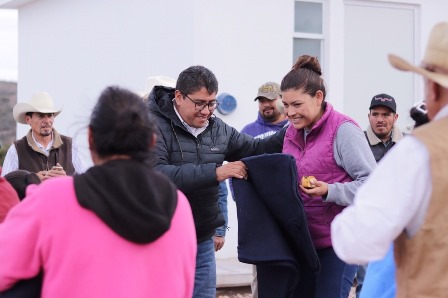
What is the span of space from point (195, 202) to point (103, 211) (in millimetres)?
2327

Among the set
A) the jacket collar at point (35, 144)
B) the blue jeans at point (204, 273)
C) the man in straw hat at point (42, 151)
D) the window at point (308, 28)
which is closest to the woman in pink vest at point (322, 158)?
the blue jeans at point (204, 273)

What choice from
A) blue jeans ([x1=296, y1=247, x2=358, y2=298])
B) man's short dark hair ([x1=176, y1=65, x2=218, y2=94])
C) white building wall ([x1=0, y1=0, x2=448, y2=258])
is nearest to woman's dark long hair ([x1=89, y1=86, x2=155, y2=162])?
man's short dark hair ([x1=176, y1=65, x2=218, y2=94])

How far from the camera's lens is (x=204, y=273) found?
17.5 ft

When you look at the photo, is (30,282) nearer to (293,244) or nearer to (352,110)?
(293,244)

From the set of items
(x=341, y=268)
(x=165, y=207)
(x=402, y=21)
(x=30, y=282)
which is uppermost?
(x=402, y=21)

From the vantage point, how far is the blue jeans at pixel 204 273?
5.31 metres

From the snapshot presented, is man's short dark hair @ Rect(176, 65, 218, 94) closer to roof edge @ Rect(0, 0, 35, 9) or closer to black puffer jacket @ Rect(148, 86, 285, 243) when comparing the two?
black puffer jacket @ Rect(148, 86, 285, 243)

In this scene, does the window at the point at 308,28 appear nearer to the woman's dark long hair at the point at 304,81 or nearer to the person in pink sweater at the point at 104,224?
the woman's dark long hair at the point at 304,81

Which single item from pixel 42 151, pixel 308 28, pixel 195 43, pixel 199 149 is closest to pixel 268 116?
pixel 195 43

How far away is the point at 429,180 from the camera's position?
2.79 meters

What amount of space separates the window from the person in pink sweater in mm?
8078

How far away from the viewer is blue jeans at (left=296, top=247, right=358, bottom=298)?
499 cm

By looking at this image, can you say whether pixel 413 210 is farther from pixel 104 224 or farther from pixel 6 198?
pixel 6 198

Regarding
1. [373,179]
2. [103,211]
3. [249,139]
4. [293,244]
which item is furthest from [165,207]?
[249,139]
